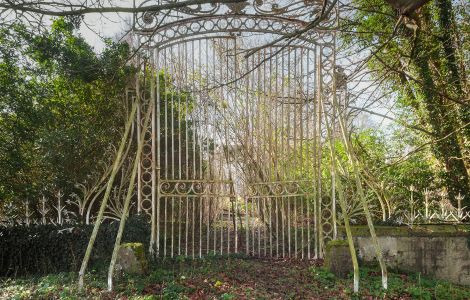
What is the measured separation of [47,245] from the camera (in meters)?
5.77

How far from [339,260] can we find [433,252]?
4.96ft

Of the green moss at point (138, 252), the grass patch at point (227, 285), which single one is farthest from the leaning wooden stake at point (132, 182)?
the grass patch at point (227, 285)

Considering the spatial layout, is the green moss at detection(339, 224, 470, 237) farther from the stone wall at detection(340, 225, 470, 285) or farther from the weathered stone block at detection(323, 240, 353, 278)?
the weathered stone block at detection(323, 240, 353, 278)

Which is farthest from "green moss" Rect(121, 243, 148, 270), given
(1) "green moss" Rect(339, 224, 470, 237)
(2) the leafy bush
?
(1) "green moss" Rect(339, 224, 470, 237)

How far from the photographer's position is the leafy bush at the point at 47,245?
573cm

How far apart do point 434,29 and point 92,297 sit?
762 cm

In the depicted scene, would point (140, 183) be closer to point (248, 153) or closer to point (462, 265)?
point (248, 153)

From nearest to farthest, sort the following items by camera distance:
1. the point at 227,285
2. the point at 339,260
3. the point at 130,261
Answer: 1. the point at 227,285
2. the point at 130,261
3. the point at 339,260

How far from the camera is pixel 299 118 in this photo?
697cm

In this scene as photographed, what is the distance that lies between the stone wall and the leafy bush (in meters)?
3.84

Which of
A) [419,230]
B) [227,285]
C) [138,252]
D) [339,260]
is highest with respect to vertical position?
[419,230]

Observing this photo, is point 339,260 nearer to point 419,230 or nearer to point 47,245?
point 419,230

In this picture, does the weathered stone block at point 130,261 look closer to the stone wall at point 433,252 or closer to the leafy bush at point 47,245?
the leafy bush at point 47,245

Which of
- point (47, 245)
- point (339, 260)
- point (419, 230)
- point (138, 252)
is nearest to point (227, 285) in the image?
point (138, 252)
